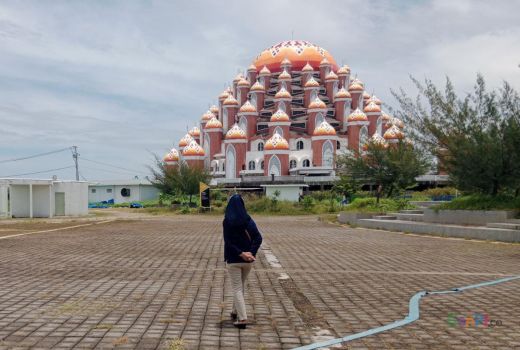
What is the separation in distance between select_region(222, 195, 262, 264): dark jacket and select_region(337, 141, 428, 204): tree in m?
21.2

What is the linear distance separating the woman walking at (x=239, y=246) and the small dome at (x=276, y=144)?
158 feet

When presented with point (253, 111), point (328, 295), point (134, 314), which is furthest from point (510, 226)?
point (253, 111)

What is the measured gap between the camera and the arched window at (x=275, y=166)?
→ 5306 cm

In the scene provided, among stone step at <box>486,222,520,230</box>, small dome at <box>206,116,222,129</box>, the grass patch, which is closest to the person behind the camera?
stone step at <box>486,222,520,230</box>

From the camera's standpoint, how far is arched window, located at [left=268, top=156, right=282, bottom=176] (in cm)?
5306

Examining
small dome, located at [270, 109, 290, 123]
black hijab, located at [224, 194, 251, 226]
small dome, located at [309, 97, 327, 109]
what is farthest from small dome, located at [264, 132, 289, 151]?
black hijab, located at [224, 194, 251, 226]

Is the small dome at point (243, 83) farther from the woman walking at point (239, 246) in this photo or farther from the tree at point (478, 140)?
the woman walking at point (239, 246)

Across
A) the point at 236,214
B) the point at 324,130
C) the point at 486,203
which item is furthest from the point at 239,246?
the point at 324,130

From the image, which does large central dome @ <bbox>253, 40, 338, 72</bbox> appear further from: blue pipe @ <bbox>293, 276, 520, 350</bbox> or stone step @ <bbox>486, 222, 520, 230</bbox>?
blue pipe @ <bbox>293, 276, 520, 350</bbox>

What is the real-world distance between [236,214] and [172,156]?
61.1 m

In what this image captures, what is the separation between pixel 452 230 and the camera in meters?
15.3

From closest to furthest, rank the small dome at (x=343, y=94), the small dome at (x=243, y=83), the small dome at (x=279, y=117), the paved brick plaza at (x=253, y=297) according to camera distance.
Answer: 1. the paved brick plaza at (x=253, y=297)
2. the small dome at (x=279, y=117)
3. the small dome at (x=343, y=94)
4. the small dome at (x=243, y=83)

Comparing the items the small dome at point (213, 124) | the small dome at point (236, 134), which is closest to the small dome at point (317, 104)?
the small dome at point (236, 134)

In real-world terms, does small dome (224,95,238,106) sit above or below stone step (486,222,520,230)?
above
